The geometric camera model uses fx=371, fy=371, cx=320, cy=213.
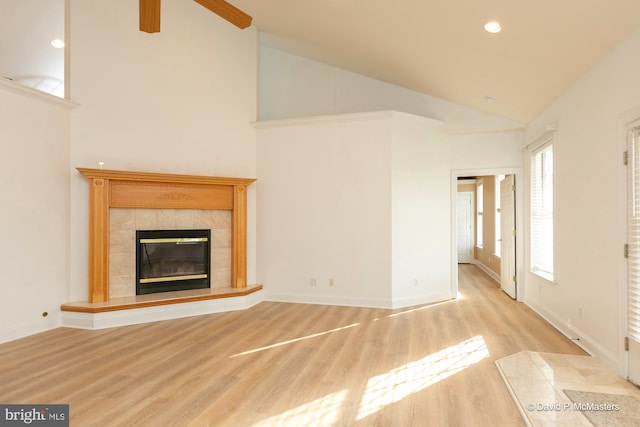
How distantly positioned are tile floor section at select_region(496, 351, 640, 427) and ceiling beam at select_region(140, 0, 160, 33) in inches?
190

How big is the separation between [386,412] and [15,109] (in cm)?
461

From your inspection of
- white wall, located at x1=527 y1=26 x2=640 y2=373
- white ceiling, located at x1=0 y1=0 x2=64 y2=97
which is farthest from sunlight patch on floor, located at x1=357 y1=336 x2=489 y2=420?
white ceiling, located at x1=0 y1=0 x2=64 y2=97

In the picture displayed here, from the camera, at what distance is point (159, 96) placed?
5074 mm

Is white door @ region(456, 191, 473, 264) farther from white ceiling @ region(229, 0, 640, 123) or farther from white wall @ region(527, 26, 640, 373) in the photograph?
white wall @ region(527, 26, 640, 373)

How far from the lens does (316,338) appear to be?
13.1 feet

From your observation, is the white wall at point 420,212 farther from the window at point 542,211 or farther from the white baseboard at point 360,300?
the window at point 542,211

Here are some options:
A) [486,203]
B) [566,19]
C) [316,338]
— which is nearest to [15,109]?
[316,338]

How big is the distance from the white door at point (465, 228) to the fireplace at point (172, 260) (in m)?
7.69

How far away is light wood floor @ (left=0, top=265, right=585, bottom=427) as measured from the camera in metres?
2.43

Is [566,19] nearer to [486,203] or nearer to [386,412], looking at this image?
[386,412]

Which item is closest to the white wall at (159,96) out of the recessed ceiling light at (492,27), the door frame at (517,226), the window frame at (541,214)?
the door frame at (517,226)

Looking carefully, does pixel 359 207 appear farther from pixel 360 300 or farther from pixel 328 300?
pixel 328 300

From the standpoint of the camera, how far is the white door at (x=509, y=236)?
19.3 feet

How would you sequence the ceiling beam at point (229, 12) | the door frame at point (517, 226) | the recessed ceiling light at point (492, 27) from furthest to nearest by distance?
1. the door frame at point (517, 226)
2. the ceiling beam at point (229, 12)
3. the recessed ceiling light at point (492, 27)
